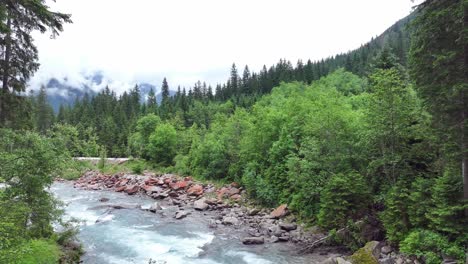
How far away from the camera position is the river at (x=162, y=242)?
1767 centimetres

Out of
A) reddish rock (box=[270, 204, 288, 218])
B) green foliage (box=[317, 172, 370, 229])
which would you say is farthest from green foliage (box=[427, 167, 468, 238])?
reddish rock (box=[270, 204, 288, 218])

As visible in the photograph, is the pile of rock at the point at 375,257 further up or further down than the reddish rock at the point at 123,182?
further down

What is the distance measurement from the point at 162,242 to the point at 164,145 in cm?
3585

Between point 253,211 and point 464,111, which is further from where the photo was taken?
point 253,211

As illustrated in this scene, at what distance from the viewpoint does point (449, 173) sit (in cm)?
1352

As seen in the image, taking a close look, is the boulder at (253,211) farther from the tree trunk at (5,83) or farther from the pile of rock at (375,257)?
the tree trunk at (5,83)

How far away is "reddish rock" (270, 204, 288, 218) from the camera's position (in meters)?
24.4

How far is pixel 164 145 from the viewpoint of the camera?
55812mm

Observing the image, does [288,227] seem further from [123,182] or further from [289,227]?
[123,182]

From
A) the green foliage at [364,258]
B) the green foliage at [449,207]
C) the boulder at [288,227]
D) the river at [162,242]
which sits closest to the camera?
the green foliage at [449,207]

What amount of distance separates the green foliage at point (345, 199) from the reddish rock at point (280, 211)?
541 cm

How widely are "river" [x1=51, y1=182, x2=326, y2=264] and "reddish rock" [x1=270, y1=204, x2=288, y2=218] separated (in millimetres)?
3330

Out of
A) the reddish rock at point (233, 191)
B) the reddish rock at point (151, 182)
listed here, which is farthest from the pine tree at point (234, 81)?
the reddish rock at point (233, 191)

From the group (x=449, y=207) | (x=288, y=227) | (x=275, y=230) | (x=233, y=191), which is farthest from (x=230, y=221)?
(x=449, y=207)
